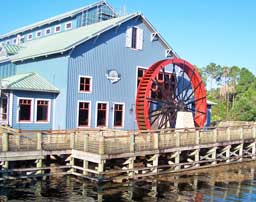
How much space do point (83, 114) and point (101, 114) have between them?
1362 mm

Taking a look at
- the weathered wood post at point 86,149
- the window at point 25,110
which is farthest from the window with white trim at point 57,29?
the weathered wood post at point 86,149

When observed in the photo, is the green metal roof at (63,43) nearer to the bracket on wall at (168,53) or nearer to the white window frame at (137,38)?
the white window frame at (137,38)

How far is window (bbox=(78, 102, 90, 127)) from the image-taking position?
2370cm

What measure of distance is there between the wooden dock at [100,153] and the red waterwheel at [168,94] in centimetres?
446

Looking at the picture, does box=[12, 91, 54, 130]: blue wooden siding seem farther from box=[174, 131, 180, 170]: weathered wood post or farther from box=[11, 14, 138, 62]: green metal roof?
box=[174, 131, 180, 170]: weathered wood post

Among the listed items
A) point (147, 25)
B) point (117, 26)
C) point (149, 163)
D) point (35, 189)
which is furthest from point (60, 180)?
point (147, 25)

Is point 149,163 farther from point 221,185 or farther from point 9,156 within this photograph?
point 9,156

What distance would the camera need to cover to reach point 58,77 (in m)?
23.5

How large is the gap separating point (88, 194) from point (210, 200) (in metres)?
4.54

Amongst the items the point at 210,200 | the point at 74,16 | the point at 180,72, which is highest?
the point at 74,16

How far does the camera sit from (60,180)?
16.8 meters

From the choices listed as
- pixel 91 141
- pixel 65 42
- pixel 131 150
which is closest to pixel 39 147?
pixel 91 141

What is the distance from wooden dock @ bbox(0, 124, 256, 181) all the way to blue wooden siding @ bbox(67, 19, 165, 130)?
534 centimetres

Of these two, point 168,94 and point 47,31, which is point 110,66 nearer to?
point 168,94
